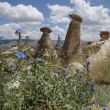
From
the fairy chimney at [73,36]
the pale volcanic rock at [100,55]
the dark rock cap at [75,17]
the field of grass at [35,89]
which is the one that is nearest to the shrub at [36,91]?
the field of grass at [35,89]

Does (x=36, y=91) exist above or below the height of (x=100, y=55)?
above

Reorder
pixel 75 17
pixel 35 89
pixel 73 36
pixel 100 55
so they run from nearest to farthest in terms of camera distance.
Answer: pixel 35 89 < pixel 100 55 < pixel 73 36 < pixel 75 17

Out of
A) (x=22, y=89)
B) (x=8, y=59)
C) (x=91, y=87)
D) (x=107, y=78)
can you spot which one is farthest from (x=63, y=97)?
(x=107, y=78)

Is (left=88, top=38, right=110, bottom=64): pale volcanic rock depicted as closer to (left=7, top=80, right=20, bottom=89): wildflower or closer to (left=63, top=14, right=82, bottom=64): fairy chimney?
(left=63, top=14, right=82, bottom=64): fairy chimney

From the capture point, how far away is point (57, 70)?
6.24 meters

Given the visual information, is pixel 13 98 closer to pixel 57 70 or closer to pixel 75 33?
pixel 57 70

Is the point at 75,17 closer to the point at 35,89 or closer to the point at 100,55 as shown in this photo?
the point at 100,55

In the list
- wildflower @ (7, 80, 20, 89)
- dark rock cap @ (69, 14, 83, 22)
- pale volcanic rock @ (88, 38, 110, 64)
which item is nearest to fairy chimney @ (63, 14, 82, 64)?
dark rock cap @ (69, 14, 83, 22)

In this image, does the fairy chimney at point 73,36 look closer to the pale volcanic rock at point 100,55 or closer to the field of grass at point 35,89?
the pale volcanic rock at point 100,55

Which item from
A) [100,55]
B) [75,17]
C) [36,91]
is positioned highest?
[75,17]

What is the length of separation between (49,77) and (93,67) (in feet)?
30.2

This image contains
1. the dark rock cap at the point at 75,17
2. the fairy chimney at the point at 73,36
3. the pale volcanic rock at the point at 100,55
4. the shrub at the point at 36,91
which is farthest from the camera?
the dark rock cap at the point at 75,17

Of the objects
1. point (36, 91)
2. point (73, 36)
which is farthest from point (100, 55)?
point (36, 91)

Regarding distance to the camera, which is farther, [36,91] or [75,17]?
[75,17]
